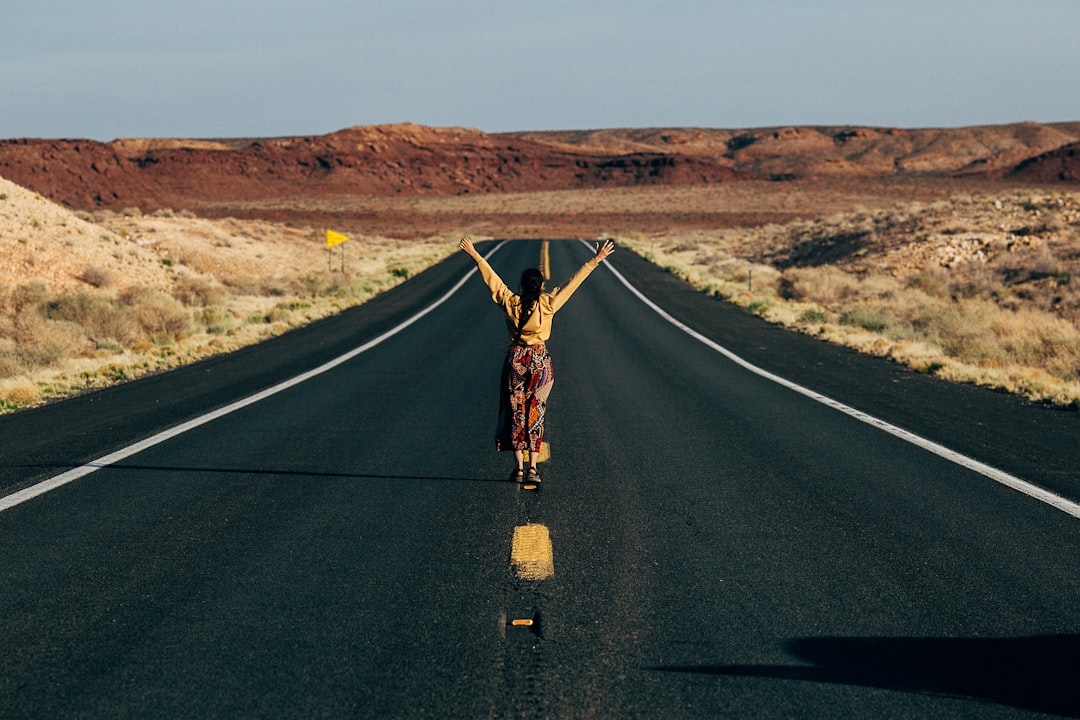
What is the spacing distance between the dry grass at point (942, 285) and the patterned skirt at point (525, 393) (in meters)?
7.96

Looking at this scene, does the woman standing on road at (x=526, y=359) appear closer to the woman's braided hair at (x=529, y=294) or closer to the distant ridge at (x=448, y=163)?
the woman's braided hair at (x=529, y=294)

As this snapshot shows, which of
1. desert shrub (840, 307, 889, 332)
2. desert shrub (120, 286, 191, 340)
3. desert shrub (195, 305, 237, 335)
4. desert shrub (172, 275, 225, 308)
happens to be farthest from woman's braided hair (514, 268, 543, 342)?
desert shrub (172, 275, 225, 308)

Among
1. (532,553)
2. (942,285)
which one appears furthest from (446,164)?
(532,553)

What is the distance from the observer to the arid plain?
1883 centimetres

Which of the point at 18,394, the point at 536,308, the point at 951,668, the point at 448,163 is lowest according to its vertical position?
the point at 18,394

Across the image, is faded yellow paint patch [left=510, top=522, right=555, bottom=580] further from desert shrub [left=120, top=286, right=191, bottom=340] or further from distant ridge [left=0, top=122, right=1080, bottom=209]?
distant ridge [left=0, top=122, right=1080, bottom=209]

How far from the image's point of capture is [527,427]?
24.9ft

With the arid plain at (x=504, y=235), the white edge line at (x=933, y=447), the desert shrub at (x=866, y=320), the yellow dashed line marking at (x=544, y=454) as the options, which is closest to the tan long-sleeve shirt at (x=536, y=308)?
the yellow dashed line marking at (x=544, y=454)

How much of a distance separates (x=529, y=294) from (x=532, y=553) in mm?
2146

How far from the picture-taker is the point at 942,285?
31750 mm

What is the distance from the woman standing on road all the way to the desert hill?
3838 inches

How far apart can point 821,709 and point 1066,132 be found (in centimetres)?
21040

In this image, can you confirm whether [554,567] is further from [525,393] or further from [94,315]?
[94,315]

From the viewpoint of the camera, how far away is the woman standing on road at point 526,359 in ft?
24.2
